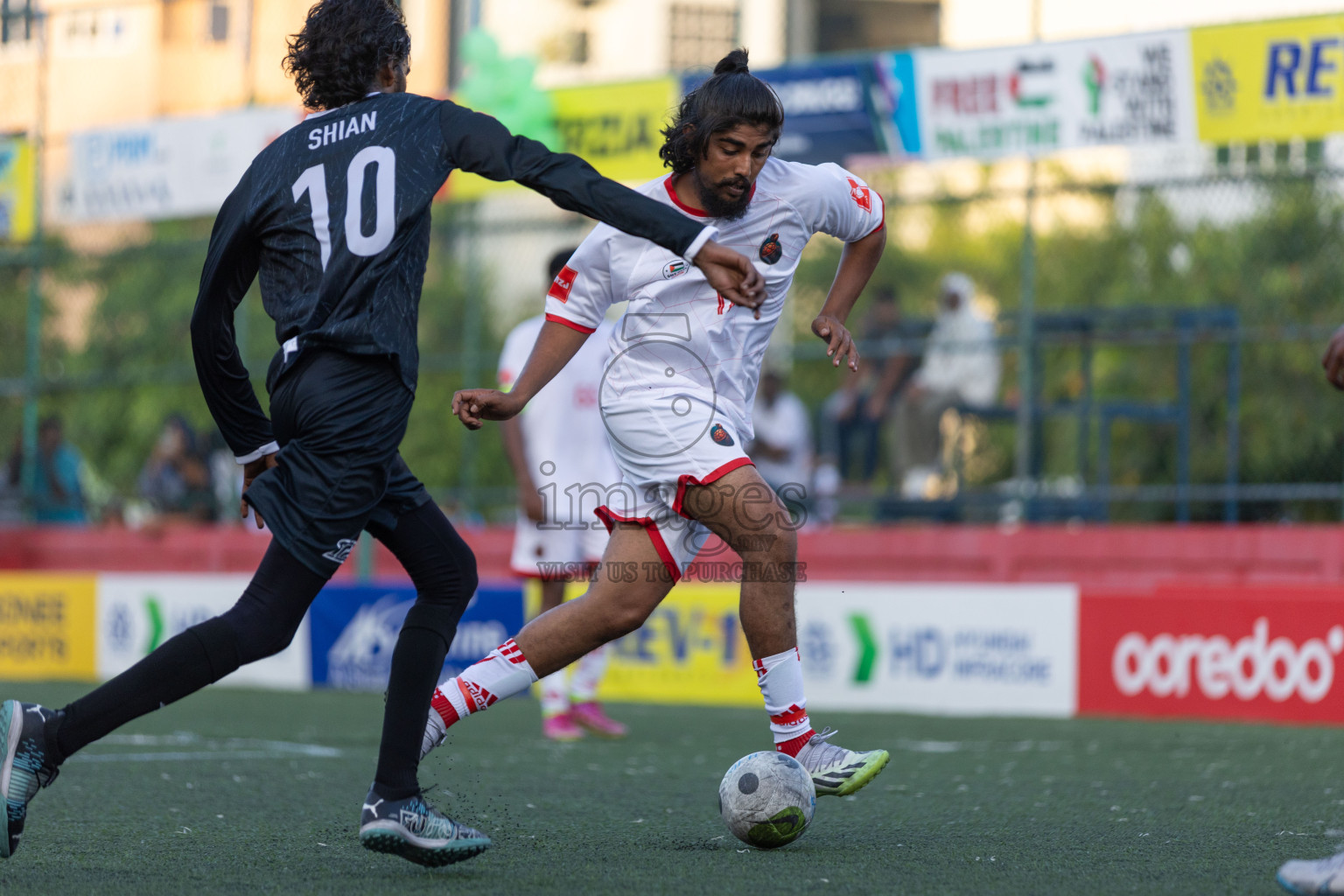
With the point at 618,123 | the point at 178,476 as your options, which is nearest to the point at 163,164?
the point at 178,476

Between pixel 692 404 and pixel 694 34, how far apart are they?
2695 centimetres

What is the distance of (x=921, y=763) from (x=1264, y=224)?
225 inches

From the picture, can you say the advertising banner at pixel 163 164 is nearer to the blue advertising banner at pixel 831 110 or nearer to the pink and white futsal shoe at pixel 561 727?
the blue advertising banner at pixel 831 110

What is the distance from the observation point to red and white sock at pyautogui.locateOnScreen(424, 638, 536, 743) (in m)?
4.55

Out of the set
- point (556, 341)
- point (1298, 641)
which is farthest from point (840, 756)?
point (1298, 641)

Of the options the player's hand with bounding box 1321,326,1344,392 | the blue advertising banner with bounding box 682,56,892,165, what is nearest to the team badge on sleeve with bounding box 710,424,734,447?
the player's hand with bounding box 1321,326,1344,392

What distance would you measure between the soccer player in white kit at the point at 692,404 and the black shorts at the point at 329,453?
72 cm

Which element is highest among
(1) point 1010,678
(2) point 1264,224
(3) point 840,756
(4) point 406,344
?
(2) point 1264,224

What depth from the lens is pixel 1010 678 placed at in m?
9.91

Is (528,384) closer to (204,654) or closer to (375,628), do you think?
(204,654)

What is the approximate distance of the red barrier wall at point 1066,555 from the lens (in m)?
10.4

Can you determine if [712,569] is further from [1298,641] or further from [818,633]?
[1298,641]

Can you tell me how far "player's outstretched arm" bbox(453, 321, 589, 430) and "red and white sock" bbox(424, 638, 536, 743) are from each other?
65 cm

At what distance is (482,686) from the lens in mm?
4629
